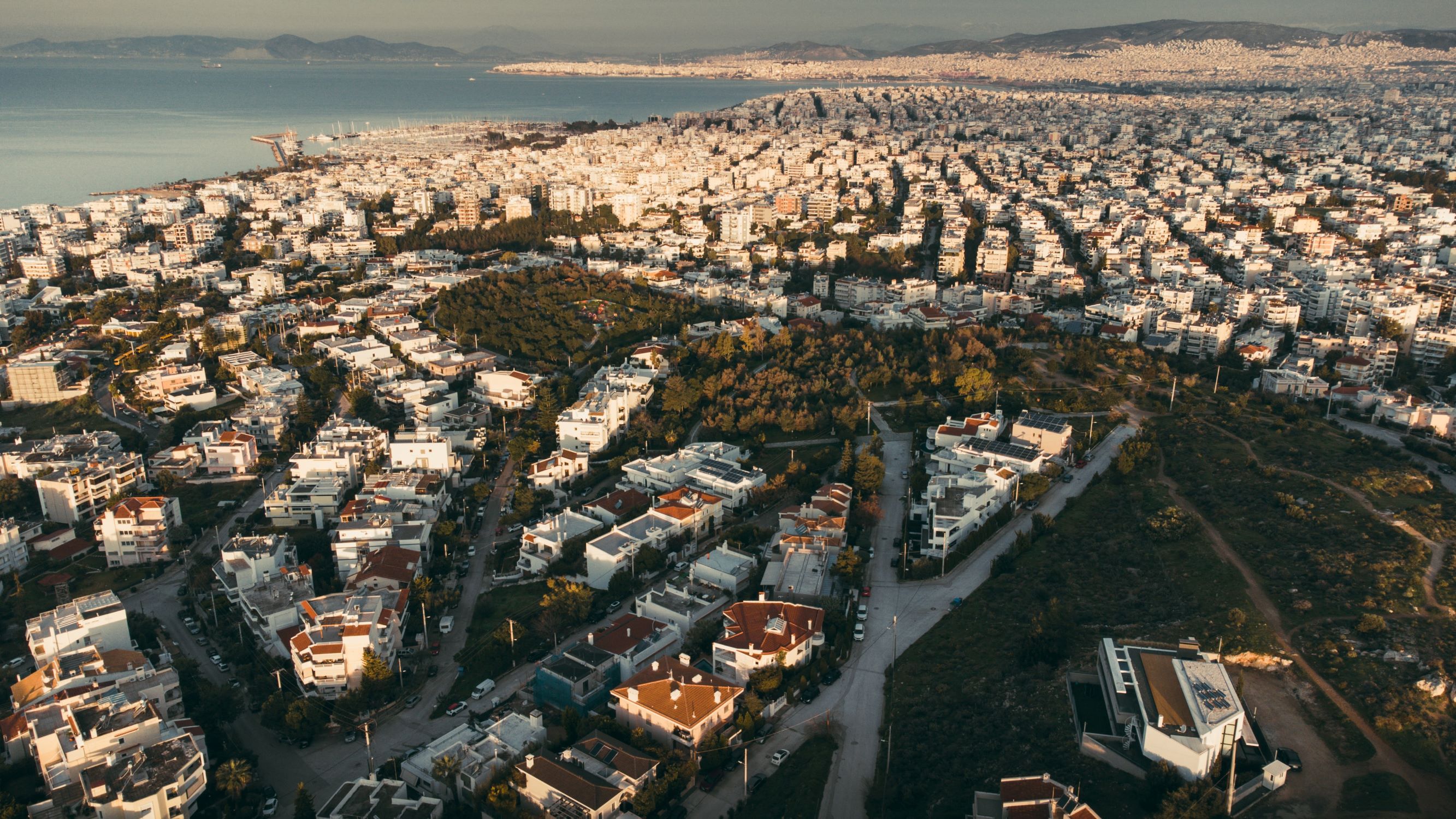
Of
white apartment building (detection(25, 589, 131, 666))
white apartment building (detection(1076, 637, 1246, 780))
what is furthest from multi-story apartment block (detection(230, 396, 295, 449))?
white apartment building (detection(1076, 637, 1246, 780))

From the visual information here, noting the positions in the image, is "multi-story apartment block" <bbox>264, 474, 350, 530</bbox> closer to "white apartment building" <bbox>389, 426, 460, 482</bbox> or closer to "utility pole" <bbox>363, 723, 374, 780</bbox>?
"white apartment building" <bbox>389, 426, 460, 482</bbox>

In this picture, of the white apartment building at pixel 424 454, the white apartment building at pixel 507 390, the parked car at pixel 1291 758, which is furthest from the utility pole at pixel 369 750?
the white apartment building at pixel 507 390

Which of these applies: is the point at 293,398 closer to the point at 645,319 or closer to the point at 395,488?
the point at 395,488

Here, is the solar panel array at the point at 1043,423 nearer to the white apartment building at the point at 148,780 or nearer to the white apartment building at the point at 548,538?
the white apartment building at the point at 548,538

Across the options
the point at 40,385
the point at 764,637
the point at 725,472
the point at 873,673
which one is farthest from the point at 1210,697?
the point at 40,385

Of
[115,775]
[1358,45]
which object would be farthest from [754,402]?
[1358,45]

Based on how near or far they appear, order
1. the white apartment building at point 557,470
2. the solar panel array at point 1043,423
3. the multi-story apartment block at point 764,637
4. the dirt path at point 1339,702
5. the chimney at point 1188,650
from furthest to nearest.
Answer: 1. the white apartment building at point 557,470
2. the solar panel array at point 1043,423
3. the multi-story apartment block at point 764,637
4. the chimney at point 1188,650
5. the dirt path at point 1339,702

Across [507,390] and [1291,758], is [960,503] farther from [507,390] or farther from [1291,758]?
[507,390]
